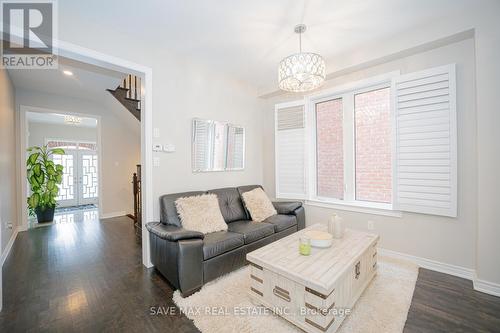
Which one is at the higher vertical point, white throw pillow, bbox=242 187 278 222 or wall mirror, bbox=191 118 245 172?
wall mirror, bbox=191 118 245 172

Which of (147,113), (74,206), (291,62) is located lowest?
(74,206)

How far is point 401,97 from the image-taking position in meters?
2.64

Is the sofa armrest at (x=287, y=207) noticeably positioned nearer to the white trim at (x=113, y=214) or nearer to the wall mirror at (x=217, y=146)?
the wall mirror at (x=217, y=146)

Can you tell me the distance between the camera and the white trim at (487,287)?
1.98 meters

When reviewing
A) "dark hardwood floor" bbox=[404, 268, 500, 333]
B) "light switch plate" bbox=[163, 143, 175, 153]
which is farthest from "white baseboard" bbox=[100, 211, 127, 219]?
"dark hardwood floor" bbox=[404, 268, 500, 333]

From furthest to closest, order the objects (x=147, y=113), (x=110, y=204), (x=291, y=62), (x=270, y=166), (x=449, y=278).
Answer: (x=110, y=204)
(x=270, y=166)
(x=147, y=113)
(x=449, y=278)
(x=291, y=62)

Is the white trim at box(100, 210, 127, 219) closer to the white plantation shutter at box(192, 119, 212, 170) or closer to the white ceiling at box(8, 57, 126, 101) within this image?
the white ceiling at box(8, 57, 126, 101)

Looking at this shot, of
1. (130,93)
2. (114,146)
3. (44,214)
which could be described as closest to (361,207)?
(130,93)

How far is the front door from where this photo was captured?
696 cm

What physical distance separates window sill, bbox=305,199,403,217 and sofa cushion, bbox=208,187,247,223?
124 cm

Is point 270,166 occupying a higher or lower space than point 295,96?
lower

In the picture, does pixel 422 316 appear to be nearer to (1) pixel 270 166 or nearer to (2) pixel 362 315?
(2) pixel 362 315

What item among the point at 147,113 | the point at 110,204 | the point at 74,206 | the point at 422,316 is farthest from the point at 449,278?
the point at 74,206

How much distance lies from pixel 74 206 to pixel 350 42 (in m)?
8.79
